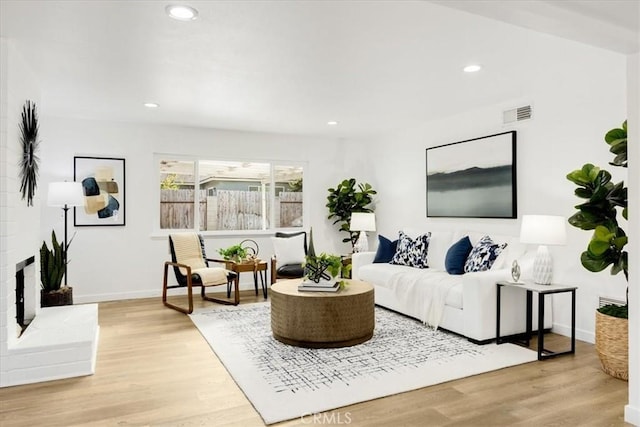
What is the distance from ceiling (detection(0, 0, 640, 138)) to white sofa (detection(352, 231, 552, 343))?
1.62 m

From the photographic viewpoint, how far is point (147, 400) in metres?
2.70

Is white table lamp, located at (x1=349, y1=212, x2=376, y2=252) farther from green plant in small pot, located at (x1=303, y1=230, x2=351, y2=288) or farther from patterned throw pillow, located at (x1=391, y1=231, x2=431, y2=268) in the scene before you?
green plant in small pot, located at (x1=303, y1=230, x2=351, y2=288)

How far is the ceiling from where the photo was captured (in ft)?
7.99

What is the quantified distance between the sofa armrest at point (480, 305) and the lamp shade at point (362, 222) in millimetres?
2559

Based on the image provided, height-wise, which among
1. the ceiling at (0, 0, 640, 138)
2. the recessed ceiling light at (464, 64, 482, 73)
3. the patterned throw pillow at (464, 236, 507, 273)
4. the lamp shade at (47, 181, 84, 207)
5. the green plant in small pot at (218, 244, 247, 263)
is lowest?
the green plant in small pot at (218, 244, 247, 263)

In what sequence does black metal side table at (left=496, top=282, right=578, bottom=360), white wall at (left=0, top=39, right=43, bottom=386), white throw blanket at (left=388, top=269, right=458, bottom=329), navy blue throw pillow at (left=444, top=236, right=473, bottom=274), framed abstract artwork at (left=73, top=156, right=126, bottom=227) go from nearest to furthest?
white wall at (left=0, top=39, right=43, bottom=386), black metal side table at (left=496, top=282, right=578, bottom=360), white throw blanket at (left=388, top=269, right=458, bottom=329), navy blue throw pillow at (left=444, top=236, right=473, bottom=274), framed abstract artwork at (left=73, top=156, right=126, bottom=227)

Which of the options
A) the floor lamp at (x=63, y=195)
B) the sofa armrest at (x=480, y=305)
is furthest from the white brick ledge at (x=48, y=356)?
the sofa armrest at (x=480, y=305)

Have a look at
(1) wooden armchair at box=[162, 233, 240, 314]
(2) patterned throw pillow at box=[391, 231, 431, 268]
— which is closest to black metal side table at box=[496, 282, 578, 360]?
(2) patterned throw pillow at box=[391, 231, 431, 268]

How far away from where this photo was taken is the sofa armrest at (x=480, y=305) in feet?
12.2

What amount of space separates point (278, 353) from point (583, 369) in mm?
2319

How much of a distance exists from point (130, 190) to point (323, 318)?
11.9 feet

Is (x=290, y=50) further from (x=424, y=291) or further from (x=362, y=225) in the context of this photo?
(x=362, y=225)

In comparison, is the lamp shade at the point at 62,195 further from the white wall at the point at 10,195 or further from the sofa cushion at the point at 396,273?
the sofa cushion at the point at 396,273

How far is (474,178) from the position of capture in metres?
5.05
